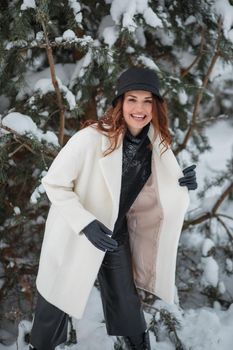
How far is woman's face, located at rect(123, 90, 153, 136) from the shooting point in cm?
213

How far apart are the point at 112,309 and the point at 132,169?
926mm

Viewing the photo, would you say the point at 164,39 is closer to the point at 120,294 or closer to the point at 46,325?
the point at 120,294

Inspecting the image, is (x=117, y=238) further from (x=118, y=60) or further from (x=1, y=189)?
(x=118, y=60)

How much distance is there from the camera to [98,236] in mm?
2031

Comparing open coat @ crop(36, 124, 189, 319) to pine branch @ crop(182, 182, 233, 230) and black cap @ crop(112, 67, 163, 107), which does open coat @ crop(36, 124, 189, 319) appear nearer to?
black cap @ crop(112, 67, 163, 107)

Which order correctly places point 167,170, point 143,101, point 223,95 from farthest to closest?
point 223,95 < point 167,170 < point 143,101

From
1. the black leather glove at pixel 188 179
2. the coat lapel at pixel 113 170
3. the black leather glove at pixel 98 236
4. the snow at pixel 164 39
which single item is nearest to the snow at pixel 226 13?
the snow at pixel 164 39

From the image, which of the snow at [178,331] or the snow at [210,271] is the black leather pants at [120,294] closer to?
the snow at [178,331]

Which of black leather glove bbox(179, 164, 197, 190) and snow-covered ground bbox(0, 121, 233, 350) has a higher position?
black leather glove bbox(179, 164, 197, 190)

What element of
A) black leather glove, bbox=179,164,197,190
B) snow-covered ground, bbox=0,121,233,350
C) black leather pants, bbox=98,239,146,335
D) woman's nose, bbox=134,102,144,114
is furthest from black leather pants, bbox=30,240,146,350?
woman's nose, bbox=134,102,144,114

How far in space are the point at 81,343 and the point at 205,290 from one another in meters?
1.50

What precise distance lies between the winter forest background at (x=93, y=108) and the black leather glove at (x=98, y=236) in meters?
0.65

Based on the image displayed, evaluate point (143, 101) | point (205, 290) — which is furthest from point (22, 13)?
point (205, 290)

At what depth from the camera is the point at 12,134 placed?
2.63 m
